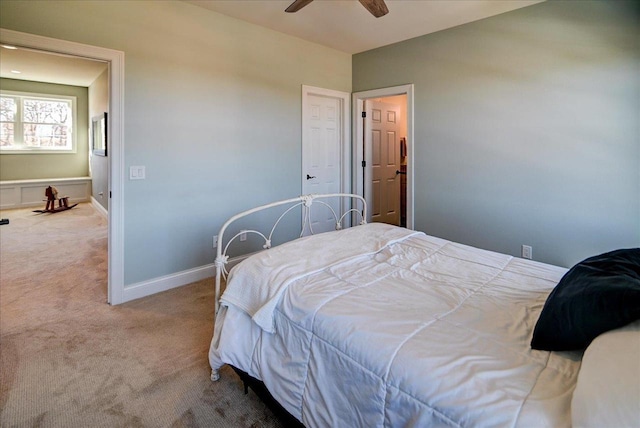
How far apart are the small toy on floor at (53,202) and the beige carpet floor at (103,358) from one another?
12.1ft

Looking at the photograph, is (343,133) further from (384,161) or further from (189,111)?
(189,111)

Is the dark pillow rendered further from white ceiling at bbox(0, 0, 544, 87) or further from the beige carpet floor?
white ceiling at bbox(0, 0, 544, 87)

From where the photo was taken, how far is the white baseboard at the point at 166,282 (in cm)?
307

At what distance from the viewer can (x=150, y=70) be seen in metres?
3.01

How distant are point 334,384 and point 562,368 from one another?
2.29 feet

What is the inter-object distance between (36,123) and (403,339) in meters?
9.48

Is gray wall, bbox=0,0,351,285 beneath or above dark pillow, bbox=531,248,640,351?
above

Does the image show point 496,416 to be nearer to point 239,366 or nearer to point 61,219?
point 239,366

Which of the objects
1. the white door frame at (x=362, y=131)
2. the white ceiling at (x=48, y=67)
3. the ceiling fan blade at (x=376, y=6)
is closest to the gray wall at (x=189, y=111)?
the white door frame at (x=362, y=131)

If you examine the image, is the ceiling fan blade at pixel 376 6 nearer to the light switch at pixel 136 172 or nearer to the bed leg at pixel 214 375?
the light switch at pixel 136 172

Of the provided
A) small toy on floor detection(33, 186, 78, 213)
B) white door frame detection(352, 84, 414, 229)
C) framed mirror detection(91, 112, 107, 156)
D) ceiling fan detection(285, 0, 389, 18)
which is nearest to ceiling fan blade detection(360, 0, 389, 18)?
ceiling fan detection(285, 0, 389, 18)

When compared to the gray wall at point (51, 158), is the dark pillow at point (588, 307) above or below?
below

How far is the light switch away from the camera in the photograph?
299cm

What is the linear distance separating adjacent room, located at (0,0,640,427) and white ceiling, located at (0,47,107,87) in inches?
112
